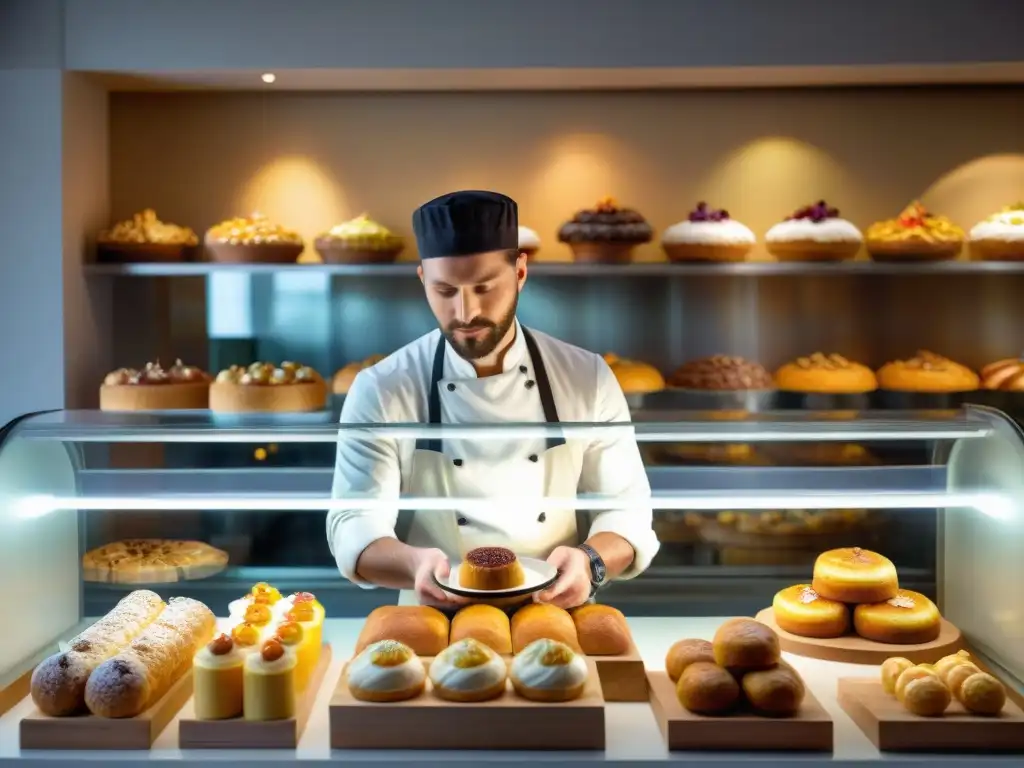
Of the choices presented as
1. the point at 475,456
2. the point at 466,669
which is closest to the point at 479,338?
the point at 475,456

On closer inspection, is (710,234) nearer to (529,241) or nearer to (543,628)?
(529,241)

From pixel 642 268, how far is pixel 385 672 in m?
3.08

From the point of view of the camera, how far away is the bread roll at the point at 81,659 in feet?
6.31

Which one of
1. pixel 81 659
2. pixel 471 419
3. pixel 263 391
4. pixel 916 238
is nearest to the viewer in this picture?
pixel 81 659

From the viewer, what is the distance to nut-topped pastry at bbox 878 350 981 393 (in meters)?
4.69

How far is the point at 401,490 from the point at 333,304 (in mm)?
3016

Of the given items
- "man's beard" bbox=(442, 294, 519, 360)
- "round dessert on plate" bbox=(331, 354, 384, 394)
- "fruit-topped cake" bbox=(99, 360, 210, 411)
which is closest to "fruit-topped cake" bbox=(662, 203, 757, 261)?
"round dessert on plate" bbox=(331, 354, 384, 394)

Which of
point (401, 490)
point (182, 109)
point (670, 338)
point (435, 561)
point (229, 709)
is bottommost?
point (229, 709)

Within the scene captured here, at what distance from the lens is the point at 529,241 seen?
15.6ft

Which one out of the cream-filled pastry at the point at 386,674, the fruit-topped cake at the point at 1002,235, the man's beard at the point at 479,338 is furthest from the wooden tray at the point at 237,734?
the fruit-topped cake at the point at 1002,235

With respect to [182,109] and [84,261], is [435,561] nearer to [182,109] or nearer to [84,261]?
[84,261]

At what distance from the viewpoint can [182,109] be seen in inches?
203

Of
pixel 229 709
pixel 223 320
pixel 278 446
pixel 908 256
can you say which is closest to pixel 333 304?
pixel 223 320

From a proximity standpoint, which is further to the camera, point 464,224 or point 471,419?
point 471,419
